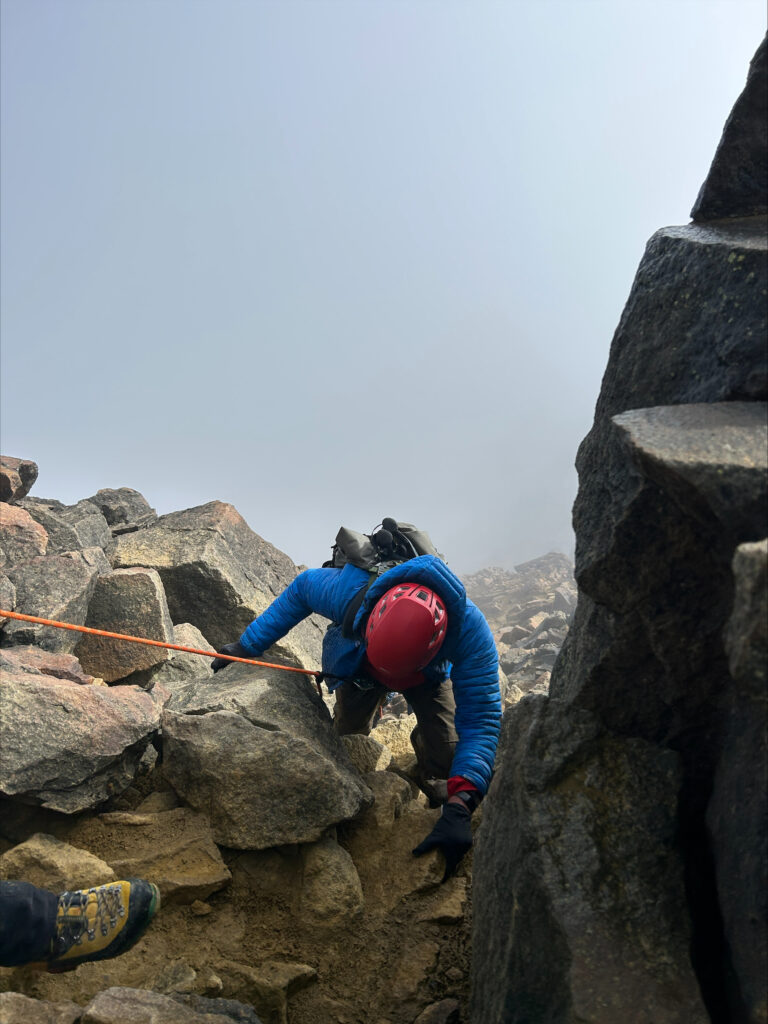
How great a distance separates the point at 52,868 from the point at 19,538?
5.93 metres

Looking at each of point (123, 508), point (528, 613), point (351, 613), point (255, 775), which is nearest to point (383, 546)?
point (351, 613)

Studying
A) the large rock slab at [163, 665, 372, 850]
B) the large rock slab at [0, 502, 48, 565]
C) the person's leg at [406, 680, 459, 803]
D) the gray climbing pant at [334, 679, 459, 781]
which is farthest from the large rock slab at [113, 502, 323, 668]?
the large rock slab at [163, 665, 372, 850]

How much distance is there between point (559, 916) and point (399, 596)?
9.21ft

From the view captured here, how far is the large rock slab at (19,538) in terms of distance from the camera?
9.37 metres

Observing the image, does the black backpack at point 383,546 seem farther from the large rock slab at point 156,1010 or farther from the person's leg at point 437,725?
the large rock slab at point 156,1010

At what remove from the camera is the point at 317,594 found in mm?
6965

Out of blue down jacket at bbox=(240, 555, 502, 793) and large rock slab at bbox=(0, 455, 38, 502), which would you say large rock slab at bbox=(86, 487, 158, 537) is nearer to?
large rock slab at bbox=(0, 455, 38, 502)

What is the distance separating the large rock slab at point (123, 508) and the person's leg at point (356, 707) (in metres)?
8.03

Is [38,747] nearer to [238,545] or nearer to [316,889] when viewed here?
[316,889]

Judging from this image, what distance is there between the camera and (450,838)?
18.9ft

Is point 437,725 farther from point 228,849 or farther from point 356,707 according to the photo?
point 228,849

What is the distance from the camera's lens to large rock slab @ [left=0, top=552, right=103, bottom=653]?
7402 mm

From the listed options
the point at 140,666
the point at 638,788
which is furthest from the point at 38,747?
the point at 638,788

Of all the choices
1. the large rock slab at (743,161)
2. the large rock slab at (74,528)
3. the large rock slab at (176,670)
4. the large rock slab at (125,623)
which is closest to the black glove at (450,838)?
the large rock slab at (176,670)
